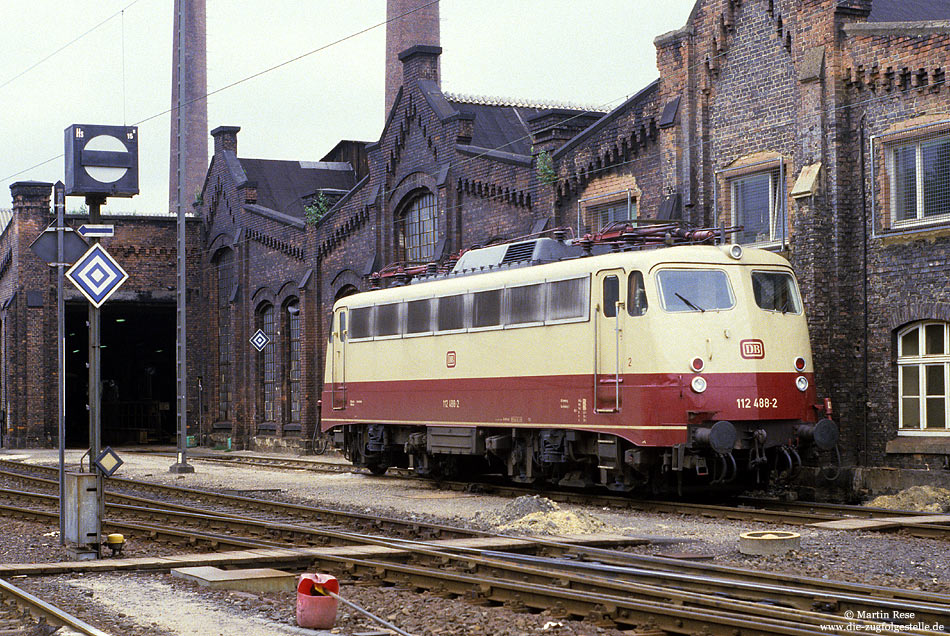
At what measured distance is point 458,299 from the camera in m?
21.6

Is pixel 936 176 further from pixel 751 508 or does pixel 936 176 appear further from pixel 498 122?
pixel 498 122

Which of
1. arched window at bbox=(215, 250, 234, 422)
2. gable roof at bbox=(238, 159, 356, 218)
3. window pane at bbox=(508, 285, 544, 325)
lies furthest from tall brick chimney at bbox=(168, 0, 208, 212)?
window pane at bbox=(508, 285, 544, 325)

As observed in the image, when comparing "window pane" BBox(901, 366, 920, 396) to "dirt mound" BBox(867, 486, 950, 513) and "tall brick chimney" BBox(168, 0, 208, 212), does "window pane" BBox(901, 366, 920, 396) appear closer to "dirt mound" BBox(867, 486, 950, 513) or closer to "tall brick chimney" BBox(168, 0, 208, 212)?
"dirt mound" BBox(867, 486, 950, 513)

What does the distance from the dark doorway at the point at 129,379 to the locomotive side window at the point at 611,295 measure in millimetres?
33344

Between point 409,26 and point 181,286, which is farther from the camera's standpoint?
point 409,26

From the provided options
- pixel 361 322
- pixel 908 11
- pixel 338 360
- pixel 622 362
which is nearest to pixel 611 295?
pixel 622 362

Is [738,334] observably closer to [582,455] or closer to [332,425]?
[582,455]

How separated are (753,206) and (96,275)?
1196cm

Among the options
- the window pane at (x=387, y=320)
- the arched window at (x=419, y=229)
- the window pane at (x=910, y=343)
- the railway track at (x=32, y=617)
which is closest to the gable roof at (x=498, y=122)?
the arched window at (x=419, y=229)

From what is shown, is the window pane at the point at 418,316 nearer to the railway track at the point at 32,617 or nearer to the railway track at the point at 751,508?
the railway track at the point at 751,508

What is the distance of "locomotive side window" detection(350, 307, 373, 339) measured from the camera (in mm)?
24750

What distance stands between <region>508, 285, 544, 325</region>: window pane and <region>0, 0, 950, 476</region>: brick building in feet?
11.8

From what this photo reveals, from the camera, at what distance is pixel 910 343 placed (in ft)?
63.3

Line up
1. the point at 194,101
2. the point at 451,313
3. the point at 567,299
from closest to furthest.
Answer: the point at 567,299 < the point at 451,313 < the point at 194,101
